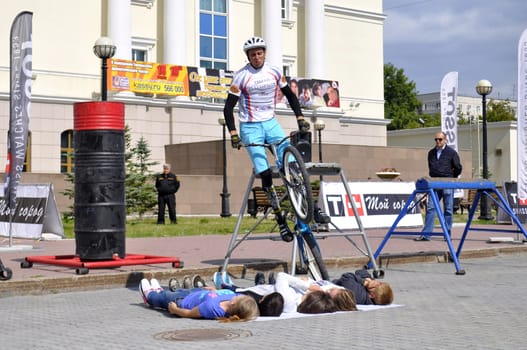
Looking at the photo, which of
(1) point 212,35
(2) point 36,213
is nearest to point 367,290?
(2) point 36,213

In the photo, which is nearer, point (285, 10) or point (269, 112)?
point (269, 112)

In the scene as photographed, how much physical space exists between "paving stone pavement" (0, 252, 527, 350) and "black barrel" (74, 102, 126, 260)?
0.92m

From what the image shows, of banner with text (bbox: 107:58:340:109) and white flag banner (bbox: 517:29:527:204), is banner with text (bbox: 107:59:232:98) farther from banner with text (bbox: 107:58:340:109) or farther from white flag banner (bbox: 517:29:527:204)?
white flag banner (bbox: 517:29:527:204)

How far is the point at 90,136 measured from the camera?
425 inches

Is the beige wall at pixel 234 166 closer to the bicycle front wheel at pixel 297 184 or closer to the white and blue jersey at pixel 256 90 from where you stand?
the white and blue jersey at pixel 256 90

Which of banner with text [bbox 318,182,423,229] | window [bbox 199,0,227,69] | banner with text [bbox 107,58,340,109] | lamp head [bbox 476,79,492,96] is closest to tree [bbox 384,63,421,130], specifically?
window [bbox 199,0,227,69]

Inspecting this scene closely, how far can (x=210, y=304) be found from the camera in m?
7.12

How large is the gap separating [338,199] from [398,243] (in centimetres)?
345

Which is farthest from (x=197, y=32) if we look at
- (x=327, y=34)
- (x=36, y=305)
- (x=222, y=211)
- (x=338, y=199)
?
(x=36, y=305)

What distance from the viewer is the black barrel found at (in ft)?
34.9

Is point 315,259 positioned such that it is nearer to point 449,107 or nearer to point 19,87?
point 19,87

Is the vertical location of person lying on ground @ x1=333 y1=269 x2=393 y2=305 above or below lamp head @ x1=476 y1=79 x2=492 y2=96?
below

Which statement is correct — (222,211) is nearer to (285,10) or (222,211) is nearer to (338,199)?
(338,199)

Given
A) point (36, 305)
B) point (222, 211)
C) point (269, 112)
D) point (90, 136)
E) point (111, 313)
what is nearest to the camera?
point (111, 313)
